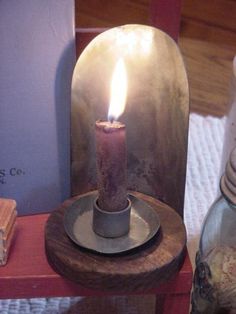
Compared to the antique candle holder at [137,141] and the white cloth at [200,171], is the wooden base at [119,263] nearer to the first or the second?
the antique candle holder at [137,141]

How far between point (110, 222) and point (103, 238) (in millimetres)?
14

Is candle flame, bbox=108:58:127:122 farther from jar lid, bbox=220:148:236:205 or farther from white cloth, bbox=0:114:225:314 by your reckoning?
white cloth, bbox=0:114:225:314

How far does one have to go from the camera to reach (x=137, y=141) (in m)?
0.43

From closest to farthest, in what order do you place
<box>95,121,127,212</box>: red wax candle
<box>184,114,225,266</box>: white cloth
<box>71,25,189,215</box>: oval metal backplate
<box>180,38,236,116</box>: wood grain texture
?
<box>95,121,127,212</box>: red wax candle
<box>71,25,189,215</box>: oval metal backplate
<box>184,114,225,266</box>: white cloth
<box>180,38,236,116</box>: wood grain texture

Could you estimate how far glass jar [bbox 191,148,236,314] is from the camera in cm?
37

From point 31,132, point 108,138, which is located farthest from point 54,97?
point 108,138

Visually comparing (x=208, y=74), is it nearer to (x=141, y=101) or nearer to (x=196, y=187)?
(x=196, y=187)

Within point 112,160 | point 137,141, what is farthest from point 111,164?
point 137,141

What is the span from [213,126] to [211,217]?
0.37 meters

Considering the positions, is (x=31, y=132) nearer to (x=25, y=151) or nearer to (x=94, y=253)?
(x=25, y=151)

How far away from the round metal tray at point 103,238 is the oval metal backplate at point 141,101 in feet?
0.17

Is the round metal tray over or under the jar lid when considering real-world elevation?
under

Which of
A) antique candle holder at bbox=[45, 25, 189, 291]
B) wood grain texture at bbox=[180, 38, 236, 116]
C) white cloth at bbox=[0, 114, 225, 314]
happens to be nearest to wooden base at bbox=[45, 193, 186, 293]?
antique candle holder at bbox=[45, 25, 189, 291]

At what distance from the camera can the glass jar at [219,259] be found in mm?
369
